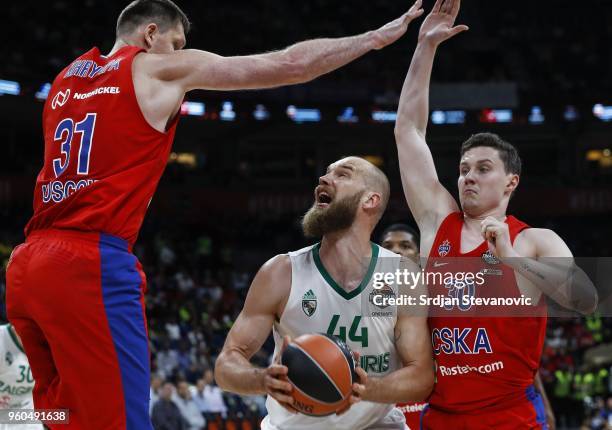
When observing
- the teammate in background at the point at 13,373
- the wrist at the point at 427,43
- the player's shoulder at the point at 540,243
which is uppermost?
the wrist at the point at 427,43

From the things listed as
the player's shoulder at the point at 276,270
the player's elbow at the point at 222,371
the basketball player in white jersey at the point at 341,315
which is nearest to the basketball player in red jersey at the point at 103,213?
the player's elbow at the point at 222,371

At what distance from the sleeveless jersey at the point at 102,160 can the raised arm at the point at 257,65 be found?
208mm

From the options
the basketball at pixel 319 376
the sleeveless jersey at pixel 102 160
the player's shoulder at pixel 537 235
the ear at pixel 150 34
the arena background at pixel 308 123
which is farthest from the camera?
the arena background at pixel 308 123

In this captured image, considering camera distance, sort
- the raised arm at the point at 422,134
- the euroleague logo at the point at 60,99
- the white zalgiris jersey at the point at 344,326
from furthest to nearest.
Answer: the raised arm at the point at 422,134 → the white zalgiris jersey at the point at 344,326 → the euroleague logo at the point at 60,99

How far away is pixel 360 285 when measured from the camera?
4309 mm


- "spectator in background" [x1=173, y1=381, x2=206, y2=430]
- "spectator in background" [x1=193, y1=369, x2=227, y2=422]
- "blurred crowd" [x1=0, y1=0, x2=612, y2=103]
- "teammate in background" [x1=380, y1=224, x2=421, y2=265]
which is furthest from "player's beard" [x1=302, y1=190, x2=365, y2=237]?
"blurred crowd" [x1=0, y1=0, x2=612, y2=103]

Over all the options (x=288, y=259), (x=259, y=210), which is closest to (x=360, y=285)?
(x=288, y=259)

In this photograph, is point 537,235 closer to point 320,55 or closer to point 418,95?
point 418,95

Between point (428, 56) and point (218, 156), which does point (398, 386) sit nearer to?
point (428, 56)

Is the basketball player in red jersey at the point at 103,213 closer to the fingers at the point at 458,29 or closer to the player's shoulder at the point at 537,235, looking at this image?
the fingers at the point at 458,29

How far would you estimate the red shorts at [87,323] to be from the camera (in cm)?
350

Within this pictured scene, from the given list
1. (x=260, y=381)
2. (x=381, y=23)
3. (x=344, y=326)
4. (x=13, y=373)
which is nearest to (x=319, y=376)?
(x=260, y=381)

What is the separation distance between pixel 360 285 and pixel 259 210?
2050cm

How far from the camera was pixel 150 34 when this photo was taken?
13.4ft
